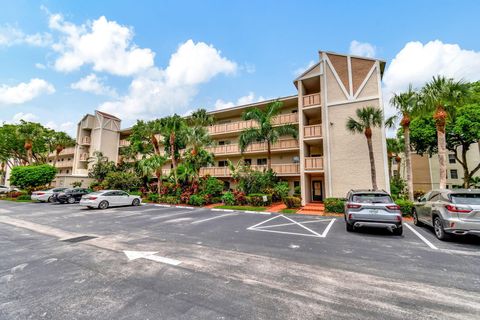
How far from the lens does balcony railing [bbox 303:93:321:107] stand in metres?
17.3

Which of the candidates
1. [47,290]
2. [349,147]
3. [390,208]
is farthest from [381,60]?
[47,290]

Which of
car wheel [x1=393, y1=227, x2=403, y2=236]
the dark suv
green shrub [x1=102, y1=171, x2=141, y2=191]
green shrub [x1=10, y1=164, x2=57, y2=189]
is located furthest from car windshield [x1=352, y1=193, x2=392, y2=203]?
green shrub [x1=10, y1=164, x2=57, y2=189]

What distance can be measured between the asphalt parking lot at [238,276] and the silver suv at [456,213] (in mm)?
525

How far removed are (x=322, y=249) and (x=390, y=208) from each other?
140 inches

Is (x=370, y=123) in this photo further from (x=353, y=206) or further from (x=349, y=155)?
(x=353, y=206)

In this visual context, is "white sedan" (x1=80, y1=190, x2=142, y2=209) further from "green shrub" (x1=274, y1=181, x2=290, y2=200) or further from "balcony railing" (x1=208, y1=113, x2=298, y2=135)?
"green shrub" (x1=274, y1=181, x2=290, y2=200)

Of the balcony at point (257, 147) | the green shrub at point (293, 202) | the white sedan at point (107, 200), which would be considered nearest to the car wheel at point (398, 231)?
the green shrub at point (293, 202)

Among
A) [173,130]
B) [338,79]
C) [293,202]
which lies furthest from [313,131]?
[173,130]

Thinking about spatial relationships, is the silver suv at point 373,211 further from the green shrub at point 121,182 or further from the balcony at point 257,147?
the green shrub at point 121,182

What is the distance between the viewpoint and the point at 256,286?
154 inches

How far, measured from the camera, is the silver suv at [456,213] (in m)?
6.41

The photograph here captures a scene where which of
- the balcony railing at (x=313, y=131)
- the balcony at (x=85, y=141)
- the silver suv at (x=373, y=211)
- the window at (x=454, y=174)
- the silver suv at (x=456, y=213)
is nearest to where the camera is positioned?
the silver suv at (x=456, y=213)

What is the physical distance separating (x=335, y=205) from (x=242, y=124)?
13243 millimetres

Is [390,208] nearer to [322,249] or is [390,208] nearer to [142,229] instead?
[322,249]
